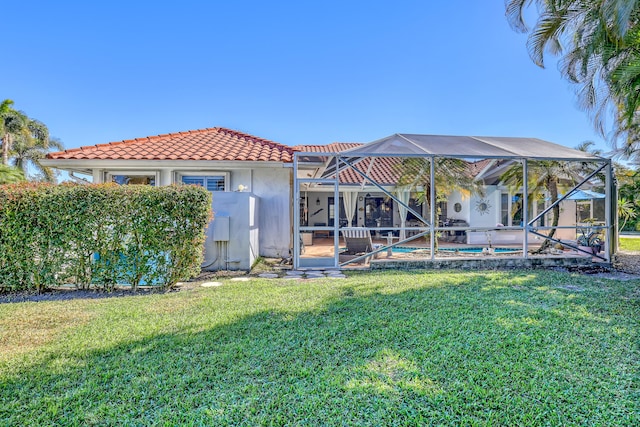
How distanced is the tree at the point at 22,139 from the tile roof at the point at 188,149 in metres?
20.8

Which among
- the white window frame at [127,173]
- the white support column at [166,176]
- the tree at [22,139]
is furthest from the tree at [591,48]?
the tree at [22,139]

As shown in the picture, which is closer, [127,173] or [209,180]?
[127,173]

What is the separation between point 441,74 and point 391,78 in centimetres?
275

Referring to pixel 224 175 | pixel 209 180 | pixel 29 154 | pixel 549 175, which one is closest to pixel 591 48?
pixel 549 175

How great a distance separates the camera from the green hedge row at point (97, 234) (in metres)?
7.18

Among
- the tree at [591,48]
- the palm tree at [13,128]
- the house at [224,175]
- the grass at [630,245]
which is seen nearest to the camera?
the tree at [591,48]

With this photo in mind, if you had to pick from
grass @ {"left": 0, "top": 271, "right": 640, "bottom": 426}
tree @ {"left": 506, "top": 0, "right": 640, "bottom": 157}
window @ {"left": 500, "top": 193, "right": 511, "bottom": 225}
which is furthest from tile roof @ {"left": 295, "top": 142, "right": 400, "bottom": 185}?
grass @ {"left": 0, "top": 271, "right": 640, "bottom": 426}

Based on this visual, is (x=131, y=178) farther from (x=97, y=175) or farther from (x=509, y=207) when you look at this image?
(x=509, y=207)

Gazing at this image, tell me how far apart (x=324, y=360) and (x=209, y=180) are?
976 cm

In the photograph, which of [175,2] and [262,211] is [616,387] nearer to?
[262,211]

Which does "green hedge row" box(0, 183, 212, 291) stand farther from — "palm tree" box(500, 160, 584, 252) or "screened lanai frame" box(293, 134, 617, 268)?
"palm tree" box(500, 160, 584, 252)

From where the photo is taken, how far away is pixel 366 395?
3219mm

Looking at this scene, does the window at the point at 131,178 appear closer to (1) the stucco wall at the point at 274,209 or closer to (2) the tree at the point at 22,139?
(1) the stucco wall at the point at 274,209

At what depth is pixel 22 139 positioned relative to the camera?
30.5 meters
